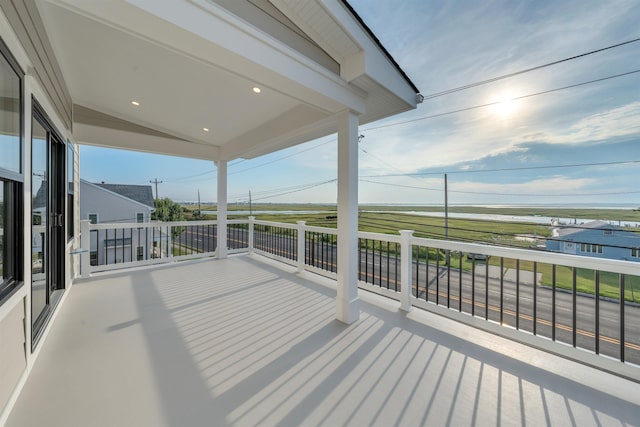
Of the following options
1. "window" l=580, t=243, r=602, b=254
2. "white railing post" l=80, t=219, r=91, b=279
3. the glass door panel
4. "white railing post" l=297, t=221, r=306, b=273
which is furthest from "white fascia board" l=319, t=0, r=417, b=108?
"window" l=580, t=243, r=602, b=254

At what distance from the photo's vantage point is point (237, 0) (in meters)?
1.86

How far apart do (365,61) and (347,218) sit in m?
1.61

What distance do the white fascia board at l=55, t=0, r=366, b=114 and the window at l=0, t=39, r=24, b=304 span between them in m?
0.63

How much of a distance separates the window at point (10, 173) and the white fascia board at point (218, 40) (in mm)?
628

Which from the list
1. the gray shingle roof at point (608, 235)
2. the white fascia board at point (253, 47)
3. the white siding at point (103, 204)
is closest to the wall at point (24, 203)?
the white fascia board at point (253, 47)

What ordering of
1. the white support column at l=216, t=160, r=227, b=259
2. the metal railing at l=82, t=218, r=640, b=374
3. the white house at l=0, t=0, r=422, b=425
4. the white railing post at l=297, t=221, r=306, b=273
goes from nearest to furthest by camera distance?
the white house at l=0, t=0, r=422, b=425 → the metal railing at l=82, t=218, r=640, b=374 → the white railing post at l=297, t=221, r=306, b=273 → the white support column at l=216, t=160, r=227, b=259

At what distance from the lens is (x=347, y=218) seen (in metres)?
2.66

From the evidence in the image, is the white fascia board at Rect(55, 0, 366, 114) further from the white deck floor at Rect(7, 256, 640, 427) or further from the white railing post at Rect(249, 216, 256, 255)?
the white railing post at Rect(249, 216, 256, 255)

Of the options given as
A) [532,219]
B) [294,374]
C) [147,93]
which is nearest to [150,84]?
[147,93]

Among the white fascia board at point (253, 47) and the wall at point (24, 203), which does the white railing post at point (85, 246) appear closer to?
the wall at point (24, 203)

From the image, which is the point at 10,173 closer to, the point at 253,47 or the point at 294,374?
the point at 253,47

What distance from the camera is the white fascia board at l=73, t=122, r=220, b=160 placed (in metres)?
4.07

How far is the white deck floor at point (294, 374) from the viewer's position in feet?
4.69

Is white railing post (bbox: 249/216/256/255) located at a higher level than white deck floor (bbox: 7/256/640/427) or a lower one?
higher
